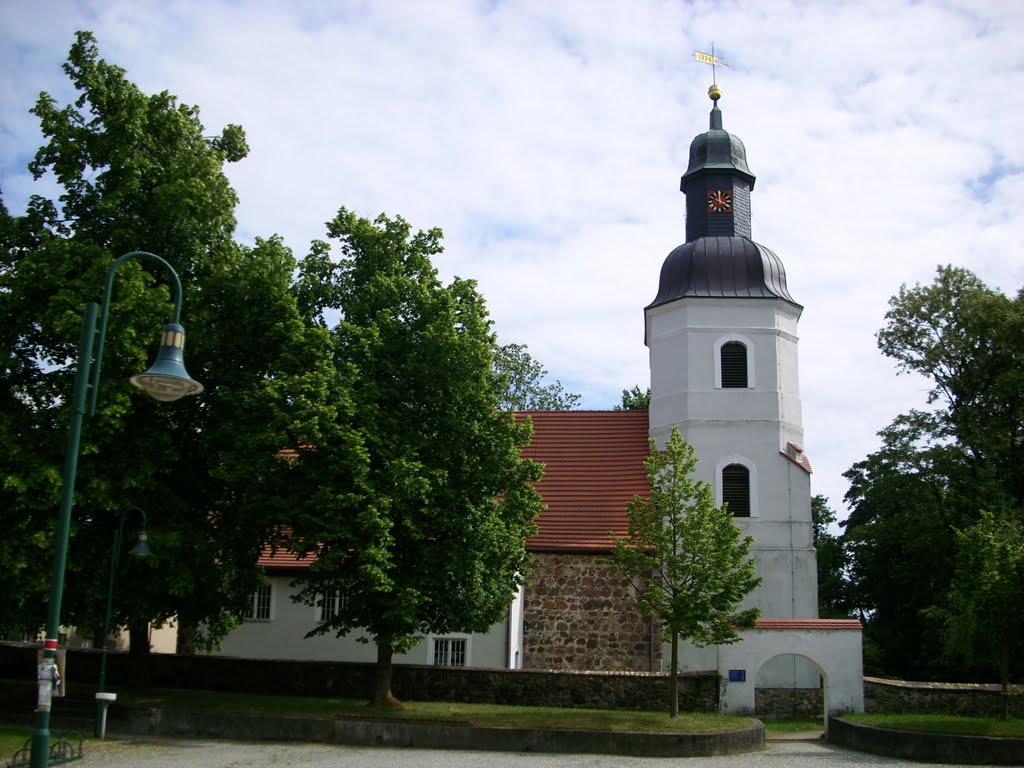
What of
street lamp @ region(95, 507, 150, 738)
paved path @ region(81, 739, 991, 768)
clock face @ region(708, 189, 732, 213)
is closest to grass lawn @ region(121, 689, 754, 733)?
paved path @ region(81, 739, 991, 768)

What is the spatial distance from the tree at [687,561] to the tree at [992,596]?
162 inches

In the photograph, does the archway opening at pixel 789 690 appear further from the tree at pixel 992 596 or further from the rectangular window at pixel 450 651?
the rectangular window at pixel 450 651

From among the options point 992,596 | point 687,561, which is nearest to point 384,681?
point 687,561

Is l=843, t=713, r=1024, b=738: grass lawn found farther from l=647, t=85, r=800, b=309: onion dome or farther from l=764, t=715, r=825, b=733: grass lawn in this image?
l=647, t=85, r=800, b=309: onion dome

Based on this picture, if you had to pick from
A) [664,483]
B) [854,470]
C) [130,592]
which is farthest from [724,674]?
[854,470]

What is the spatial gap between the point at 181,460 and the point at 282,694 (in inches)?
230

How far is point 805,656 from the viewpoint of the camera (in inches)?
806

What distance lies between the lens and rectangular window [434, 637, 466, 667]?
2395cm

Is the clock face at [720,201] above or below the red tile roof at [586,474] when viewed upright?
above

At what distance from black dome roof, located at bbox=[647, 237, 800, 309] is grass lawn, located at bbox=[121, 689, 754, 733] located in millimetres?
11205

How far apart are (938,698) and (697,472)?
25.8ft

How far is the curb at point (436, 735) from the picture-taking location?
16.7 metres

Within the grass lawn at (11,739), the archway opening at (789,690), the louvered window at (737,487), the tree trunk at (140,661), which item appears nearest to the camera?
the grass lawn at (11,739)

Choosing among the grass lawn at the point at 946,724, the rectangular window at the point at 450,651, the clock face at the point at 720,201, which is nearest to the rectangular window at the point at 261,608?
the rectangular window at the point at 450,651
